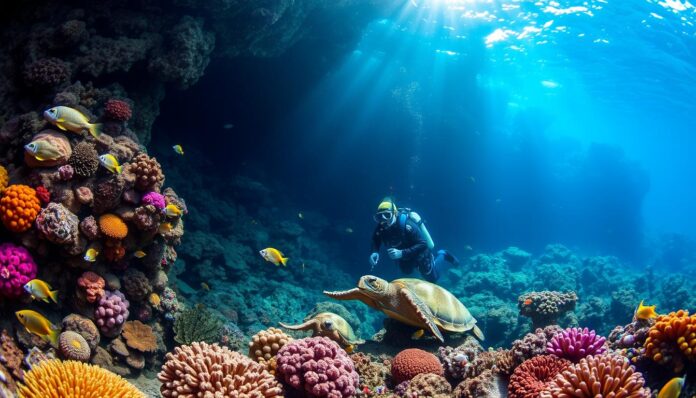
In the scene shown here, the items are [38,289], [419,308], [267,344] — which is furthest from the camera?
[419,308]

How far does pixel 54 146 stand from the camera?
5398 millimetres

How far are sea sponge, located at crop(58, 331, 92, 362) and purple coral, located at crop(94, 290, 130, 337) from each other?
50cm

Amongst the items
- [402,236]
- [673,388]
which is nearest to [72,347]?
[402,236]

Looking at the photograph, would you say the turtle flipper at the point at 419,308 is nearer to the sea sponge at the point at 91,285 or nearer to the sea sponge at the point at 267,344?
the sea sponge at the point at 267,344

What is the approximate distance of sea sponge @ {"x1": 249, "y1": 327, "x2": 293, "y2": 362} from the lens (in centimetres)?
420

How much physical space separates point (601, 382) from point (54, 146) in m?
6.88

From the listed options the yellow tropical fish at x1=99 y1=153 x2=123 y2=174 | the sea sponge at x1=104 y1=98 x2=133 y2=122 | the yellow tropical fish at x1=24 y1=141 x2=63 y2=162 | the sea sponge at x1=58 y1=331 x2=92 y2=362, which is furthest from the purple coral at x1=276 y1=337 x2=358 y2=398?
the sea sponge at x1=104 y1=98 x2=133 y2=122

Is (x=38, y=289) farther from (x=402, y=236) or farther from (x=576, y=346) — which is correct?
(x=402, y=236)

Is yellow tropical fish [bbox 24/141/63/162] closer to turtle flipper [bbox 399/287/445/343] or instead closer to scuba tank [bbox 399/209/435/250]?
turtle flipper [bbox 399/287/445/343]

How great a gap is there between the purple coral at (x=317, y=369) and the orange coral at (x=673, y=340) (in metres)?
2.61

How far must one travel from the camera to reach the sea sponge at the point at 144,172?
6.06m

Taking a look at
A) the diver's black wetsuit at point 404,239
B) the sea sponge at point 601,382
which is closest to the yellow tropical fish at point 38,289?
the sea sponge at point 601,382

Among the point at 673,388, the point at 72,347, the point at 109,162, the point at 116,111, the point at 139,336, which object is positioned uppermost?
the point at 673,388

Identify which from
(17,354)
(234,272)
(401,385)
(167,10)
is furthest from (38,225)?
(234,272)
